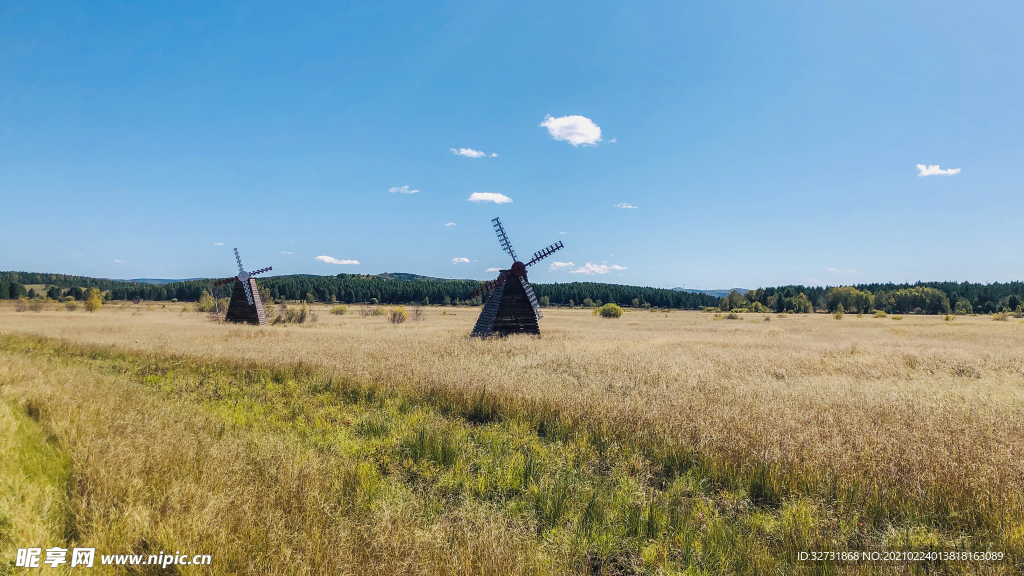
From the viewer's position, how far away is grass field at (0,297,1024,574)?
4133 millimetres

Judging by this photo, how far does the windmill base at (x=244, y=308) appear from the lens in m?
36.3

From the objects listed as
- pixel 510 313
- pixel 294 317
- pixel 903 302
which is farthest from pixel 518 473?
pixel 903 302

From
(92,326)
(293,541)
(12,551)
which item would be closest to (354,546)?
(293,541)

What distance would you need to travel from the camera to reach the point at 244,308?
121 feet

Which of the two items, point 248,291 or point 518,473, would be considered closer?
point 518,473

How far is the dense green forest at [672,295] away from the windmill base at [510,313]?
56418 millimetres

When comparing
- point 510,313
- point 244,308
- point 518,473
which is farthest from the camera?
point 244,308

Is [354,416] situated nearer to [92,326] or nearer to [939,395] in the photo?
[939,395]

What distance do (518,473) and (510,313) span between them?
62.3ft

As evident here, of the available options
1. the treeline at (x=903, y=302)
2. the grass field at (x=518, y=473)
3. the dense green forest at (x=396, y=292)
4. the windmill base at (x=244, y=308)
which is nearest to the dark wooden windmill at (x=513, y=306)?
the grass field at (x=518, y=473)

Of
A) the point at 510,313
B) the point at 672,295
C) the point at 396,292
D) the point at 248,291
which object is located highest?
the point at 672,295

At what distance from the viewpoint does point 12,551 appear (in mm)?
3701

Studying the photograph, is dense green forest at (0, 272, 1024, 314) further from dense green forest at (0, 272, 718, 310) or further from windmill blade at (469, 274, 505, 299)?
windmill blade at (469, 274, 505, 299)

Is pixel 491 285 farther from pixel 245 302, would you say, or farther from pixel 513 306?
pixel 245 302
